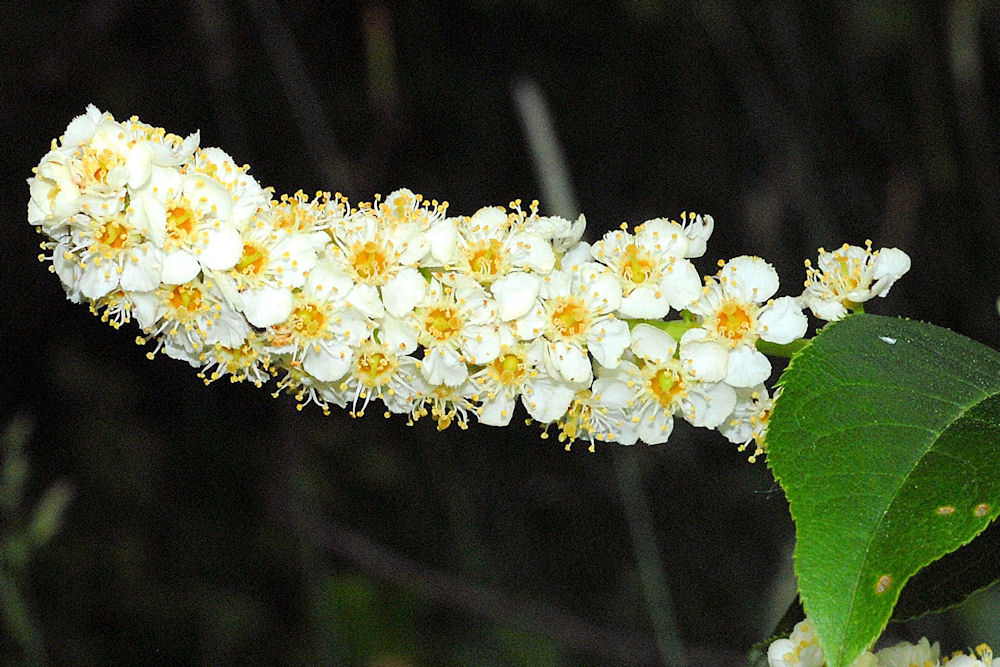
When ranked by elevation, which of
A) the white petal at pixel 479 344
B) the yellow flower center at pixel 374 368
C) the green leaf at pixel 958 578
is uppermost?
the yellow flower center at pixel 374 368

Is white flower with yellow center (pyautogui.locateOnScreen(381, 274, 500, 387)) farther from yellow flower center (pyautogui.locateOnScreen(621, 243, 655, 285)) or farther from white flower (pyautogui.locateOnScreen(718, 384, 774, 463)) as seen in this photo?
white flower (pyautogui.locateOnScreen(718, 384, 774, 463))

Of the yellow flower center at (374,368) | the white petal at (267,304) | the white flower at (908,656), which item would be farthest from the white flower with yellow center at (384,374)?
the white flower at (908,656)

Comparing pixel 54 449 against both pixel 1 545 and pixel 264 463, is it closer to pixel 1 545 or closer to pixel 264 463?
pixel 264 463

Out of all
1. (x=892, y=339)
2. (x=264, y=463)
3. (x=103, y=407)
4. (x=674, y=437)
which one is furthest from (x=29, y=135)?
(x=892, y=339)

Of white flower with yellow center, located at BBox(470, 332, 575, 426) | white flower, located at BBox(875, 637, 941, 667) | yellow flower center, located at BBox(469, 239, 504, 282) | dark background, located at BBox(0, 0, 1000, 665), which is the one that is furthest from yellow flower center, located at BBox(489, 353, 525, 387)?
dark background, located at BBox(0, 0, 1000, 665)

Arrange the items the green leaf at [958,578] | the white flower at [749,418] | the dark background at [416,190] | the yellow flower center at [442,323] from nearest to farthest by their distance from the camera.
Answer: the green leaf at [958,578] → the yellow flower center at [442,323] → the white flower at [749,418] → the dark background at [416,190]

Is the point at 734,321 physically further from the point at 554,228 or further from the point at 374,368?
the point at 374,368

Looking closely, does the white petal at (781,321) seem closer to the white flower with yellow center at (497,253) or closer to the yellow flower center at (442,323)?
the white flower with yellow center at (497,253)
